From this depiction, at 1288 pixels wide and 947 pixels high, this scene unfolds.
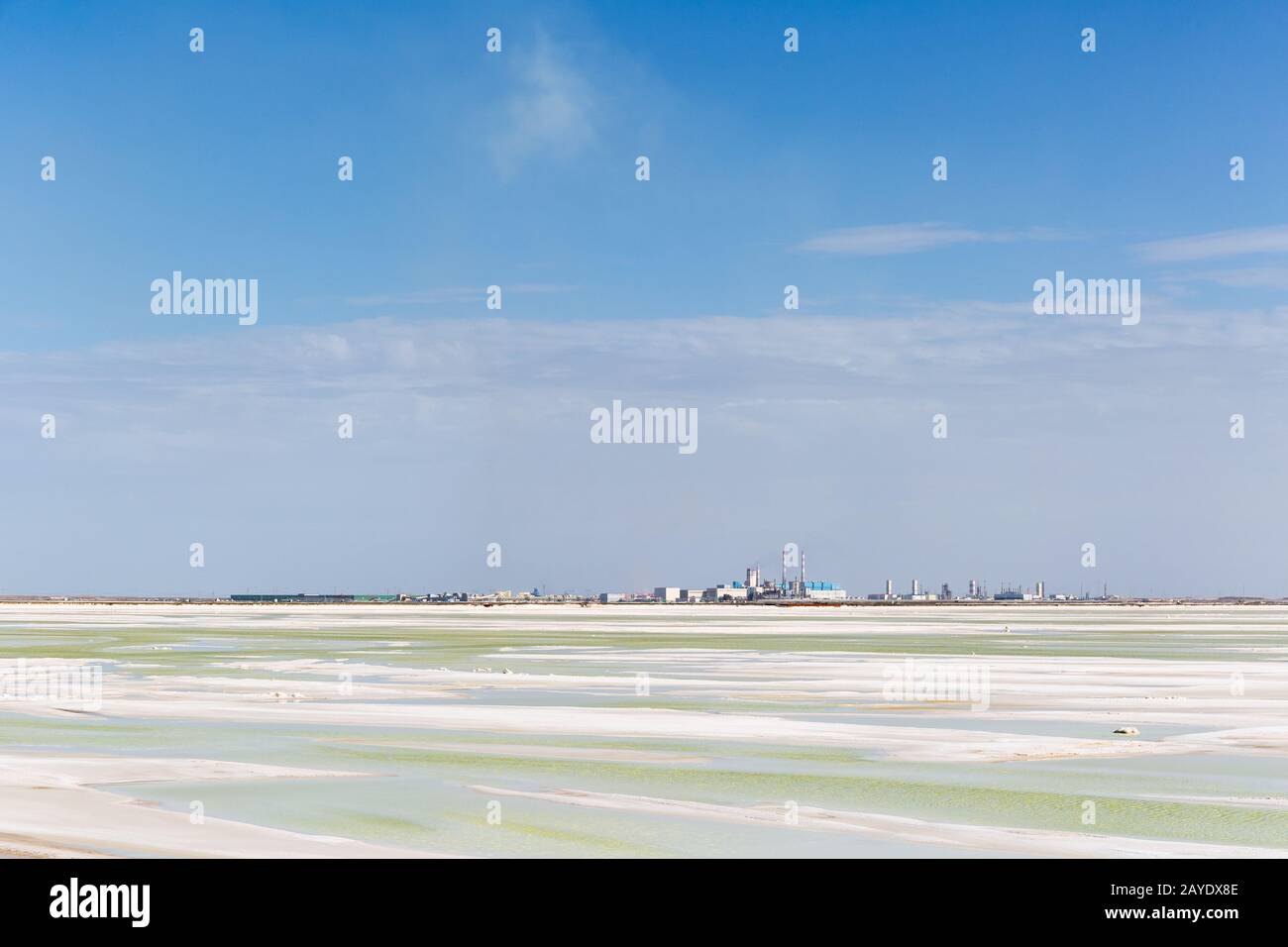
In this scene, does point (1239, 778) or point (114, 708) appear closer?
point (1239, 778)

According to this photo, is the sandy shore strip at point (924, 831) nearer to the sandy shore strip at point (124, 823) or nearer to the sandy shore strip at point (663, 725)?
the sandy shore strip at point (124, 823)

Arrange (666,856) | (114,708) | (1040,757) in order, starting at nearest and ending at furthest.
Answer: (666,856) → (1040,757) → (114,708)

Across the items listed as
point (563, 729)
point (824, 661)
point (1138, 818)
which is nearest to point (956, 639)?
point (824, 661)

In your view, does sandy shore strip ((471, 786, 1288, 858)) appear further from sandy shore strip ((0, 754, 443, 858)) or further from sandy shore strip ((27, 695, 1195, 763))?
sandy shore strip ((27, 695, 1195, 763))

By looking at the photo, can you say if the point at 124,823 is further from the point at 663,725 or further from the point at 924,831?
the point at 663,725

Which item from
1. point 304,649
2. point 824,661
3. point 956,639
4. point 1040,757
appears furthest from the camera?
point 956,639

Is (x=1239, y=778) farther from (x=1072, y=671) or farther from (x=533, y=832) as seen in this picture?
(x=1072, y=671)
